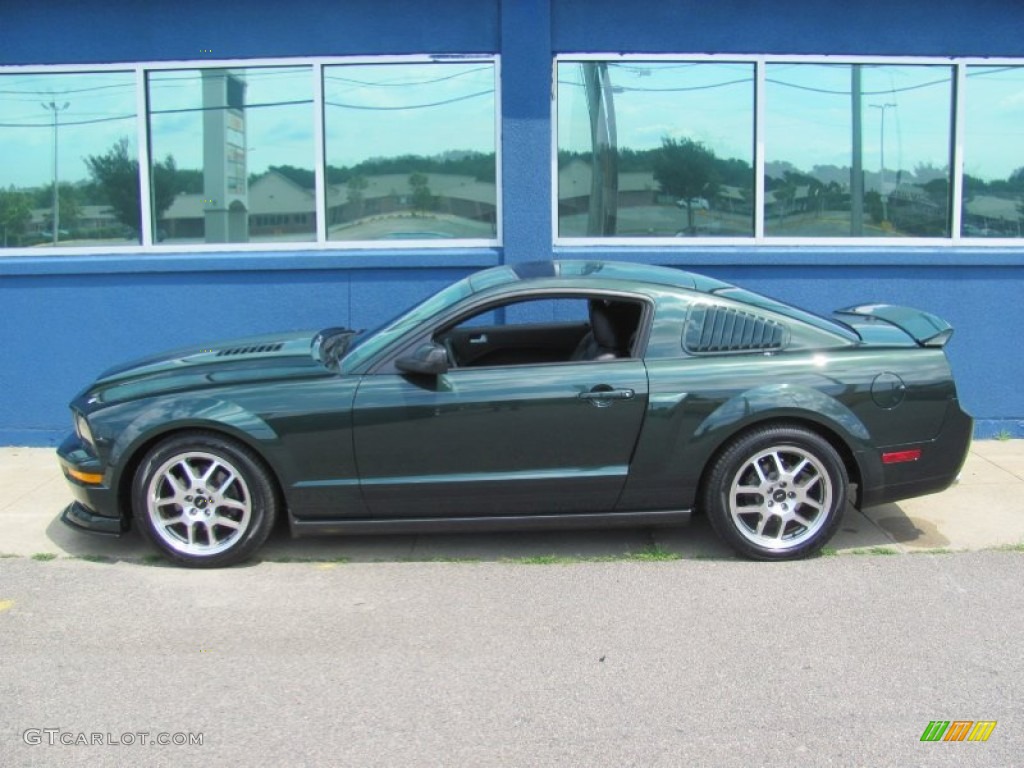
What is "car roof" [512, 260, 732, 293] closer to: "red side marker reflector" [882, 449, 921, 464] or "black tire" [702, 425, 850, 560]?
"black tire" [702, 425, 850, 560]

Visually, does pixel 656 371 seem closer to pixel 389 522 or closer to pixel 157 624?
pixel 389 522

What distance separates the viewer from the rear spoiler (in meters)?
5.29

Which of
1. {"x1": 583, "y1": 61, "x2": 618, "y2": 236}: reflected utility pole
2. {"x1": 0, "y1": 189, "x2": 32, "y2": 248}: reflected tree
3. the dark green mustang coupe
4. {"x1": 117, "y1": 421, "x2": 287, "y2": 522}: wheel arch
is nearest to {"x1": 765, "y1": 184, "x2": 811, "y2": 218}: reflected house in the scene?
{"x1": 583, "y1": 61, "x2": 618, "y2": 236}: reflected utility pole

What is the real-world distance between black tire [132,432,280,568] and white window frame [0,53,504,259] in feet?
10.3

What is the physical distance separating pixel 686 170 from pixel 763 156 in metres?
0.60

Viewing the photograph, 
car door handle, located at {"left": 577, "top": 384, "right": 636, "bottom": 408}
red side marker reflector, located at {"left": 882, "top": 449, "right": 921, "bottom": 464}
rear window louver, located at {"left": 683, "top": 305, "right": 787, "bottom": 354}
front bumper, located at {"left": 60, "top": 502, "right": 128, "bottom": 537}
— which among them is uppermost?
rear window louver, located at {"left": 683, "top": 305, "right": 787, "bottom": 354}

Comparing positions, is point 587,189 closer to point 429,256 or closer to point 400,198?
point 429,256

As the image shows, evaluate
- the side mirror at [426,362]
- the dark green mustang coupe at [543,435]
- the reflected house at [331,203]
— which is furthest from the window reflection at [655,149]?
the side mirror at [426,362]

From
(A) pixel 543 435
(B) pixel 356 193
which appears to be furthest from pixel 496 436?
(B) pixel 356 193

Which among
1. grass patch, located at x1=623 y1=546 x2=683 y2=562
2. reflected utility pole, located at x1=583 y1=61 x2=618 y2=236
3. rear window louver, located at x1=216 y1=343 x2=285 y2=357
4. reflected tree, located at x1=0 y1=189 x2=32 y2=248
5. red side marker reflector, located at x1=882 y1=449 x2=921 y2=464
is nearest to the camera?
red side marker reflector, located at x1=882 y1=449 x2=921 y2=464

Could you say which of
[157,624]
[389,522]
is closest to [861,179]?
[389,522]

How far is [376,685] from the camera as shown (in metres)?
3.90

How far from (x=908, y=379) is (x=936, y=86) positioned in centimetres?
379

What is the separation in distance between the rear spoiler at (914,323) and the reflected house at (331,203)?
3.08 m
